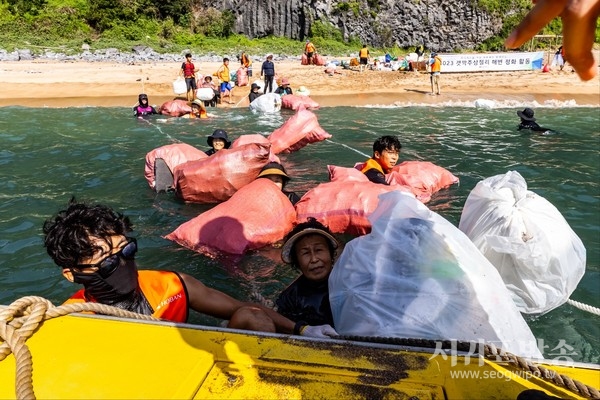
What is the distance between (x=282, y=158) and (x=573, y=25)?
7026 millimetres

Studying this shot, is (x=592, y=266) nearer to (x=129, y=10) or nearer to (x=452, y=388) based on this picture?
(x=452, y=388)

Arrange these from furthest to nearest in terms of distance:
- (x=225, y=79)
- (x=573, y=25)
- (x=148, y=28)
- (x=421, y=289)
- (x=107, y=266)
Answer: (x=148, y=28) < (x=225, y=79) < (x=421, y=289) < (x=107, y=266) < (x=573, y=25)

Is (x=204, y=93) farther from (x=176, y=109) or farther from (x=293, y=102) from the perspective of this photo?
(x=293, y=102)

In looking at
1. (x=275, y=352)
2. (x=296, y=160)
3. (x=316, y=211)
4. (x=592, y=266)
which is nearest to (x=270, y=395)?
(x=275, y=352)

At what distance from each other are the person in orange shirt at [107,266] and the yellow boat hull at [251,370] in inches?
18.8

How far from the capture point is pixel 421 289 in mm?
2295

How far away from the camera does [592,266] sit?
13.3 ft

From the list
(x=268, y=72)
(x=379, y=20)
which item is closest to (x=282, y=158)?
(x=268, y=72)

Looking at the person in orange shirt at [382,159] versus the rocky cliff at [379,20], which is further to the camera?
the rocky cliff at [379,20]

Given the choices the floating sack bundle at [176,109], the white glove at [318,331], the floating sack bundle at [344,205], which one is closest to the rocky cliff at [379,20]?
the floating sack bundle at [176,109]

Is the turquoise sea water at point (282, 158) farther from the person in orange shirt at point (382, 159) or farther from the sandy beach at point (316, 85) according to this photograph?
the sandy beach at point (316, 85)

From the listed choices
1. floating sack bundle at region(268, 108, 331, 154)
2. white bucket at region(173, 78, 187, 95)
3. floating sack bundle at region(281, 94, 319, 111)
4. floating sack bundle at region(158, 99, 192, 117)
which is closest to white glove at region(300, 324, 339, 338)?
floating sack bundle at region(268, 108, 331, 154)

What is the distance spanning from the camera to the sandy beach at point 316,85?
15.1m

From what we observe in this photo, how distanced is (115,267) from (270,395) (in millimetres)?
1128
